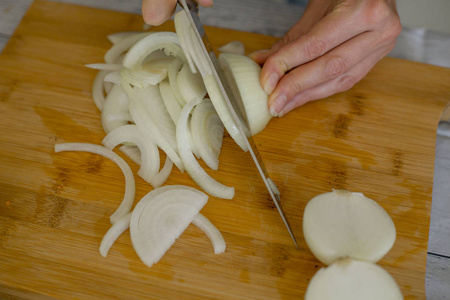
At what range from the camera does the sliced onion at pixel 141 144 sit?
1.64 metres

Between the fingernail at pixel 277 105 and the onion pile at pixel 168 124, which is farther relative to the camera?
the fingernail at pixel 277 105

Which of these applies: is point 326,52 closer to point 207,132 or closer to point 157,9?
point 207,132

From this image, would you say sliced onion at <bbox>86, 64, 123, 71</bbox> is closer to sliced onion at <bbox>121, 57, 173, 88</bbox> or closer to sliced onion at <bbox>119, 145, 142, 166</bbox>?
sliced onion at <bbox>121, 57, 173, 88</bbox>

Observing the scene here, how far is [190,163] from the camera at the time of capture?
1.61m

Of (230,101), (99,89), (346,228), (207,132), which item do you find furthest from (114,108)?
(346,228)

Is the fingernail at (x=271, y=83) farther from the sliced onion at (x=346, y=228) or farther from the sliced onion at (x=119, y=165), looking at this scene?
the sliced onion at (x=119, y=165)

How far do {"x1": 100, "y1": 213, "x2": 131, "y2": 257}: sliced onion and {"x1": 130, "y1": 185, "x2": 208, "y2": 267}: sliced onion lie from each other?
39 millimetres

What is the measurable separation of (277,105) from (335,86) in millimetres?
294

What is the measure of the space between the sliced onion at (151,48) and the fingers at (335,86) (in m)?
0.48

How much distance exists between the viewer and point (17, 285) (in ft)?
4.57

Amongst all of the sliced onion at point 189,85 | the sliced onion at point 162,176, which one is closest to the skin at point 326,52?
the sliced onion at point 189,85

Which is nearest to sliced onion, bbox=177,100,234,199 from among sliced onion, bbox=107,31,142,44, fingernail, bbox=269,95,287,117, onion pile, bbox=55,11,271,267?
onion pile, bbox=55,11,271,267

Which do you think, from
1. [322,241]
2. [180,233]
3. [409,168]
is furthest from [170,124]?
[409,168]

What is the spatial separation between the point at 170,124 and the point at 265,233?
22.1 inches
